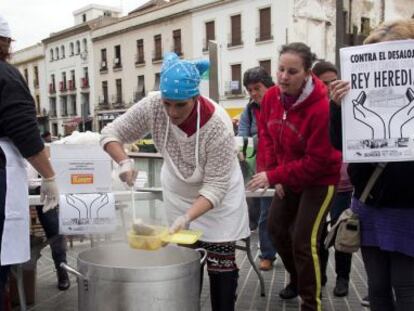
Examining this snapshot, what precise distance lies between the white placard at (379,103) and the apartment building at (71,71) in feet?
123

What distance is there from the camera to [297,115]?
9.40ft

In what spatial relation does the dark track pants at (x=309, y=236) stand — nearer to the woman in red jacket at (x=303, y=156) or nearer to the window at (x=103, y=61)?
the woman in red jacket at (x=303, y=156)

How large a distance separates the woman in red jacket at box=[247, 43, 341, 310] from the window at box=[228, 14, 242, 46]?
26.1m

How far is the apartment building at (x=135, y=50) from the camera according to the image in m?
32.2

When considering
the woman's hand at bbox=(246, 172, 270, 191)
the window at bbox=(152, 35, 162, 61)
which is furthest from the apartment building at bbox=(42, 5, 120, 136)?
the woman's hand at bbox=(246, 172, 270, 191)

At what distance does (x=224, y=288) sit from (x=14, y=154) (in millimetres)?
1119

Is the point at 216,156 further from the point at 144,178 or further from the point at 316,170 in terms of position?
the point at 144,178

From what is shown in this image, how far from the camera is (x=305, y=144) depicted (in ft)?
9.36

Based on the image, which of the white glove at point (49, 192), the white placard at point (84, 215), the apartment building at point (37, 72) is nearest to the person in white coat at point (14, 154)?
the white glove at point (49, 192)

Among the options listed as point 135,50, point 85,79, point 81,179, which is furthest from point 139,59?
point 81,179

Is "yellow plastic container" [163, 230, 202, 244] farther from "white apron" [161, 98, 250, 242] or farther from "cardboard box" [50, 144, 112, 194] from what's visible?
"cardboard box" [50, 144, 112, 194]

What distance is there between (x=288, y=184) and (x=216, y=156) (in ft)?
2.58

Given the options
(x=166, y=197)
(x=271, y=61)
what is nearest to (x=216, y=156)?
(x=166, y=197)

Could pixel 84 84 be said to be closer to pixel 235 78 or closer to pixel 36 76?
pixel 36 76
